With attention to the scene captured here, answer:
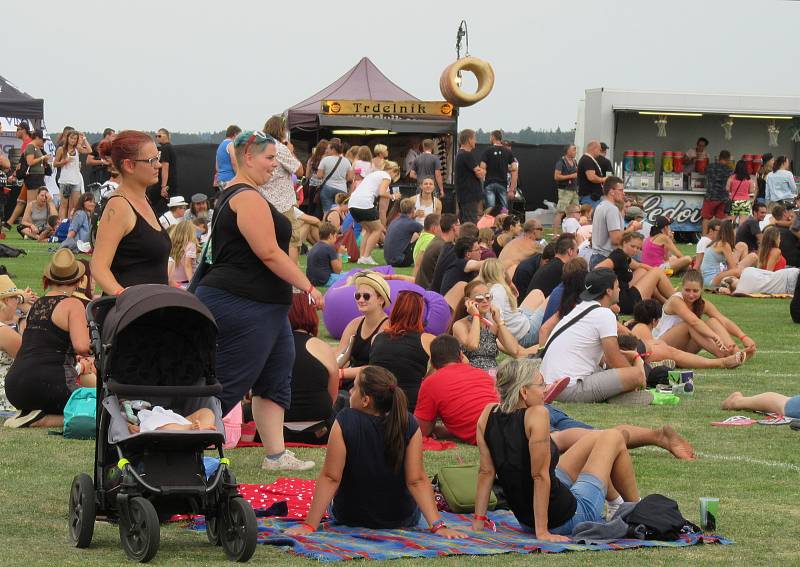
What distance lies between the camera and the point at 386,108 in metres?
30.4

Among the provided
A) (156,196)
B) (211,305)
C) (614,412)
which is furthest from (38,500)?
(156,196)

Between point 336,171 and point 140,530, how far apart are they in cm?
1906

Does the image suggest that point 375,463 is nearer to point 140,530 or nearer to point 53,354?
point 140,530

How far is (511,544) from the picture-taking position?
6.23 metres

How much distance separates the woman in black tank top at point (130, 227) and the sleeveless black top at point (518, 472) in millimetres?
1823

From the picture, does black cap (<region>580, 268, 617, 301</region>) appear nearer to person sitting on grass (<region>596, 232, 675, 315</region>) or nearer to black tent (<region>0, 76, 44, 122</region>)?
person sitting on grass (<region>596, 232, 675, 315</region>)

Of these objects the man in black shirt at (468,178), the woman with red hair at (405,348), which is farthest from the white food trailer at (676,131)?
the woman with red hair at (405,348)

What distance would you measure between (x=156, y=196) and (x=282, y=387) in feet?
54.0

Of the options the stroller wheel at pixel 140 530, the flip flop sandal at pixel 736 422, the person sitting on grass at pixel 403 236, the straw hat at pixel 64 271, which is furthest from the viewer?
the person sitting on grass at pixel 403 236

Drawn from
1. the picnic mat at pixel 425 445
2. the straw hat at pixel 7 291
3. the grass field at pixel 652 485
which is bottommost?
the picnic mat at pixel 425 445

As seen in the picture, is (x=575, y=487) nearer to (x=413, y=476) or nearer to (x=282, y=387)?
(x=413, y=476)

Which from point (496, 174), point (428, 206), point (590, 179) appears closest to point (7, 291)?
point (428, 206)

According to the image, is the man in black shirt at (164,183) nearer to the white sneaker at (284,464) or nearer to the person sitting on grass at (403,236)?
the person sitting on grass at (403,236)

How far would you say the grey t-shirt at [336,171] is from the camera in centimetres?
2430
